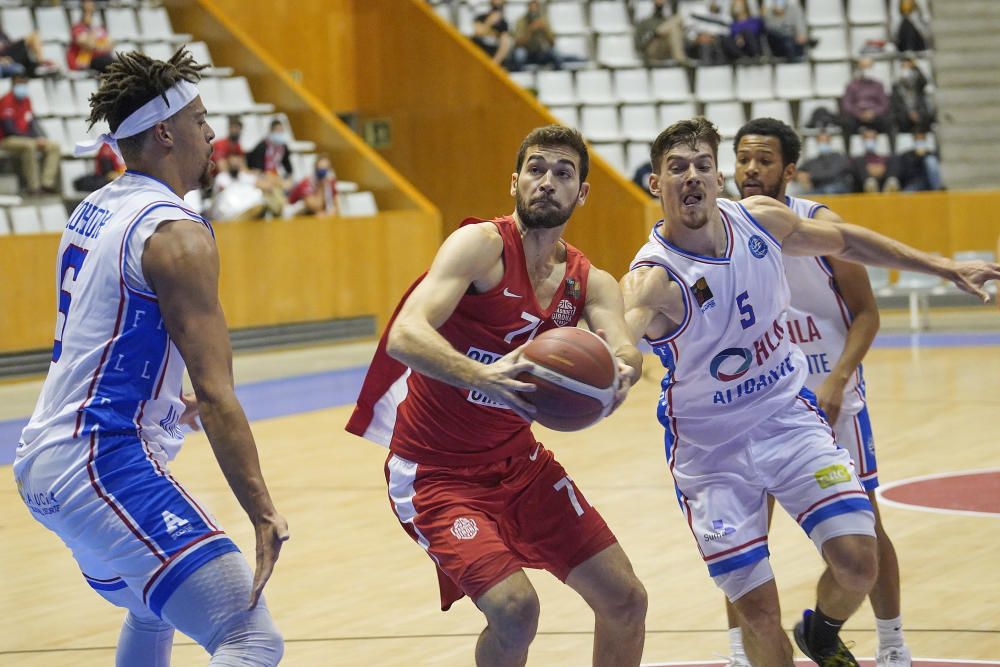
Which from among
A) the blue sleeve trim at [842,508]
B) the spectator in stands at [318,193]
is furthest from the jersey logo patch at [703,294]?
the spectator in stands at [318,193]

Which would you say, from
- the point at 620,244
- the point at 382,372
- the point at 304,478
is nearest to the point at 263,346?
the point at 620,244

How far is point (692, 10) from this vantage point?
21766 mm

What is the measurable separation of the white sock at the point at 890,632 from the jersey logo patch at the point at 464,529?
1.78 m

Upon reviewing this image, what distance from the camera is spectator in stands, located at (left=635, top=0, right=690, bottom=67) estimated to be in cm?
2116

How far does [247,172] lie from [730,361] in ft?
41.9

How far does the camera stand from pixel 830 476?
192 inches

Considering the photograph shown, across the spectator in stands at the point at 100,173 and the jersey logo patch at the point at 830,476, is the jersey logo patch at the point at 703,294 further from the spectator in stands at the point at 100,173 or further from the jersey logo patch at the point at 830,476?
the spectator in stands at the point at 100,173

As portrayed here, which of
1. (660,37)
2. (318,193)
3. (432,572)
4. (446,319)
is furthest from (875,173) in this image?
(446,319)

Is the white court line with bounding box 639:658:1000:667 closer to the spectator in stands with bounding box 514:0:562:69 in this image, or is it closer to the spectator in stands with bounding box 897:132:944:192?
the spectator in stands with bounding box 897:132:944:192

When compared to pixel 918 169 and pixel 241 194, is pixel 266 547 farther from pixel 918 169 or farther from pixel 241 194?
pixel 918 169

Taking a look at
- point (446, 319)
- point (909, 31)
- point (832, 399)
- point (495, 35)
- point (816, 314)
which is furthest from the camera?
point (909, 31)

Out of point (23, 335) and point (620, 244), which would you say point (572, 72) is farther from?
A: point (23, 335)

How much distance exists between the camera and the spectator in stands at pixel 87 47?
56.5 feet

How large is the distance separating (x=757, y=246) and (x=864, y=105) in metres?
15.5
